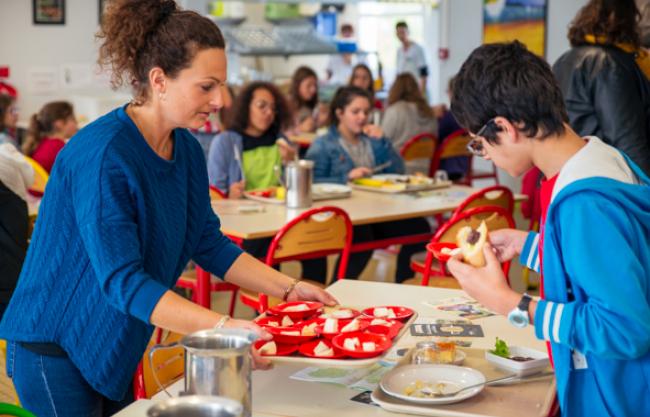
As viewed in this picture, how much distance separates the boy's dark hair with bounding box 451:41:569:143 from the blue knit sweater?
0.65 m

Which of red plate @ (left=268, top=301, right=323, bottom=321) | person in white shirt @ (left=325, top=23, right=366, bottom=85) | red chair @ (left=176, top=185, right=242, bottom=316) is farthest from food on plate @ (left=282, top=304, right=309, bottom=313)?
person in white shirt @ (left=325, top=23, right=366, bottom=85)

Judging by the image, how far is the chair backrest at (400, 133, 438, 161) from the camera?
653 cm

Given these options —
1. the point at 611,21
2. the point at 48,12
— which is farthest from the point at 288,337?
the point at 48,12

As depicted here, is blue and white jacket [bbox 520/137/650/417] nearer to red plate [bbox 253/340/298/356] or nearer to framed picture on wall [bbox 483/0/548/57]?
red plate [bbox 253/340/298/356]

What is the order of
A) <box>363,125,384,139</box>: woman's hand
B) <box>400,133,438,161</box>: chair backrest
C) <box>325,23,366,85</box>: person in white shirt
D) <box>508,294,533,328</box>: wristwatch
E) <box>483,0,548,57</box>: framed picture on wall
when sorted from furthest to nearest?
<box>325,23,366,85</box>: person in white shirt < <box>483,0,548,57</box>: framed picture on wall < <box>400,133,438,161</box>: chair backrest < <box>363,125,384,139</box>: woman's hand < <box>508,294,533,328</box>: wristwatch

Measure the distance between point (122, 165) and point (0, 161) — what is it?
69.6 inches

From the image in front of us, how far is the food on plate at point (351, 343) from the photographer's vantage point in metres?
1.76

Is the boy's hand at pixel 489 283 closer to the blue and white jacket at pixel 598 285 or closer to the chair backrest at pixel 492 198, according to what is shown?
the blue and white jacket at pixel 598 285

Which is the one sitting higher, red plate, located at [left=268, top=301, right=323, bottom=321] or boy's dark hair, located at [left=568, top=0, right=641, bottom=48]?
boy's dark hair, located at [left=568, top=0, right=641, bottom=48]

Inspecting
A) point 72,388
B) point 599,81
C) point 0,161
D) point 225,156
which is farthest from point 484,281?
point 225,156

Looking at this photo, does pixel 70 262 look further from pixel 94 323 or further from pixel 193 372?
pixel 193 372

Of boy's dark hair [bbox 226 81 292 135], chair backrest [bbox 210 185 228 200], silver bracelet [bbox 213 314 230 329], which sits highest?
boy's dark hair [bbox 226 81 292 135]

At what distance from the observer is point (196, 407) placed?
1193mm

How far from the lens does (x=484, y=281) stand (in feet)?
5.40
